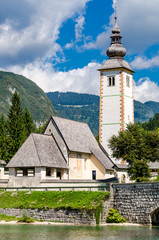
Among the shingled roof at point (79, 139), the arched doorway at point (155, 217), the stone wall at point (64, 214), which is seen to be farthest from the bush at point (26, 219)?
the shingled roof at point (79, 139)

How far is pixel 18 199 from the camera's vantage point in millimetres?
43219

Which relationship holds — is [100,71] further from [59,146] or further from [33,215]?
[33,215]

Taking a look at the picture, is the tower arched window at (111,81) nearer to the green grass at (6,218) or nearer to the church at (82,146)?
the church at (82,146)

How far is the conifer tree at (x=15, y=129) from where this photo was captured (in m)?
75.2

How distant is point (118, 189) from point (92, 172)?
1863 cm

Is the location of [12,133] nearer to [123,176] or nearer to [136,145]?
[123,176]

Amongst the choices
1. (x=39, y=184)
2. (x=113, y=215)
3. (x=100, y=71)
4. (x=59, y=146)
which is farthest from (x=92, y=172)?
(x=113, y=215)

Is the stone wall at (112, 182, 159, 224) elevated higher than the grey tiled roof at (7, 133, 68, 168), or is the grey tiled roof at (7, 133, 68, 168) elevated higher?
the grey tiled roof at (7, 133, 68, 168)

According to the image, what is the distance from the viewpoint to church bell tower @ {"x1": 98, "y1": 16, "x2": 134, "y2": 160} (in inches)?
2473

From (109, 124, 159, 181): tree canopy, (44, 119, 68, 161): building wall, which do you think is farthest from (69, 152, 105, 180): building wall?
(109, 124, 159, 181): tree canopy

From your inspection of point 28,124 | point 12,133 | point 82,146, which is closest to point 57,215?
point 82,146

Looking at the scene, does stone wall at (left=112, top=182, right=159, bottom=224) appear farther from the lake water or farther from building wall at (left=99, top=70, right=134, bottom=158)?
building wall at (left=99, top=70, right=134, bottom=158)

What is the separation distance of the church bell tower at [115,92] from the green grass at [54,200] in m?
20.9

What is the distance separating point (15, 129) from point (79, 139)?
2120 centimetres
